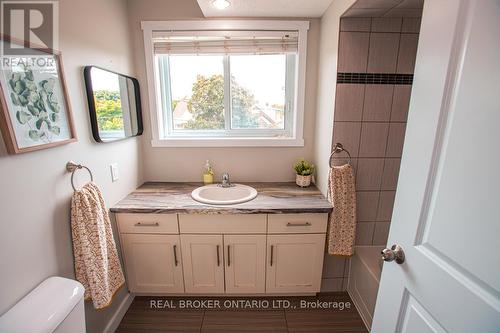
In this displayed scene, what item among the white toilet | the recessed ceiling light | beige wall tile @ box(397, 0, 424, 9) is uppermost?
the recessed ceiling light

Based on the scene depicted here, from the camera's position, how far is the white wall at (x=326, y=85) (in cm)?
153

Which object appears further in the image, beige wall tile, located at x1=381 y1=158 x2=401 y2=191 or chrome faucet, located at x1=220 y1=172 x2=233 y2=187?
chrome faucet, located at x1=220 y1=172 x2=233 y2=187

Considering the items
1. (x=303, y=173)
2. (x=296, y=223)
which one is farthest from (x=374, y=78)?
(x=296, y=223)

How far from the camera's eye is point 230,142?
199 cm

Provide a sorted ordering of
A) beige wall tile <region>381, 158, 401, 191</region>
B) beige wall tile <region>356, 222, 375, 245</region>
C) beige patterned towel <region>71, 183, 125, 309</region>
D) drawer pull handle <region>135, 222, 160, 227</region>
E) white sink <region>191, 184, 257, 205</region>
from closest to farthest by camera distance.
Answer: beige patterned towel <region>71, 183, 125, 309</region>
drawer pull handle <region>135, 222, 160, 227</region>
beige wall tile <region>381, 158, 401, 191</region>
beige wall tile <region>356, 222, 375, 245</region>
white sink <region>191, 184, 257, 205</region>

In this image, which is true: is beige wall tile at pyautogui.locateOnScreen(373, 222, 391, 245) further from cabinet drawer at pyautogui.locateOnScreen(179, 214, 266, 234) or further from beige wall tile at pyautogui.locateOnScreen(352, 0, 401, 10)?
beige wall tile at pyautogui.locateOnScreen(352, 0, 401, 10)

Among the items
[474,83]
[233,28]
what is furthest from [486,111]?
[233,28]

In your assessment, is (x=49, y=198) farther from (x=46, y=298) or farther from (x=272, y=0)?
(x=272, y=0)

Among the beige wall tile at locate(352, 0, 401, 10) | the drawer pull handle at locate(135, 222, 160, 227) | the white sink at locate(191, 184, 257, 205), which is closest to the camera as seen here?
the beige wall tile at locate(352, 0, 401, 10)

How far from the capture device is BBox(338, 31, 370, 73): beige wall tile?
1481mm

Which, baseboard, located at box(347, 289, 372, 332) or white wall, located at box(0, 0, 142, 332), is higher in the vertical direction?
white wall, located at box(0, 0, 142, 332)

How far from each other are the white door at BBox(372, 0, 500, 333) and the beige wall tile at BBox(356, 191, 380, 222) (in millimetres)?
904

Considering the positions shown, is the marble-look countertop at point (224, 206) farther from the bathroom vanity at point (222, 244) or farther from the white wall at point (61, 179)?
the white wall at point (61, 179)

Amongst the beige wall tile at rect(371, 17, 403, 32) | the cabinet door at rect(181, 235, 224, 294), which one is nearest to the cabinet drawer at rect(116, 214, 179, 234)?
the cabinet door at rect(181, 235, 224, 294)
